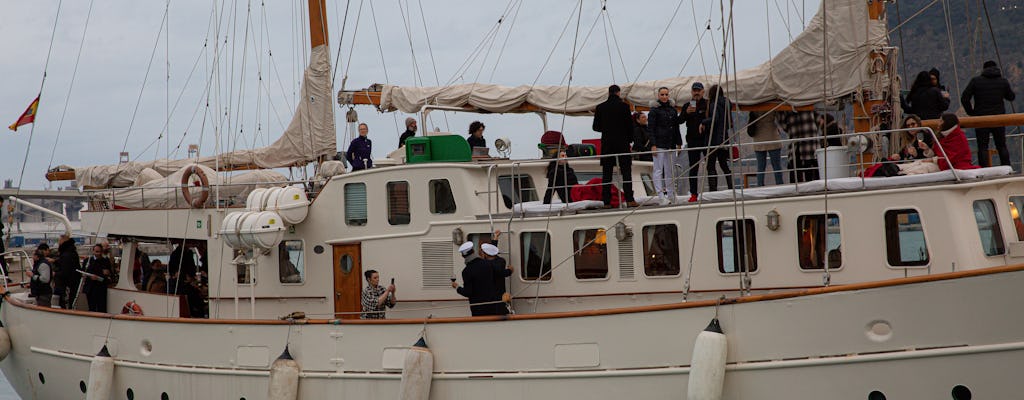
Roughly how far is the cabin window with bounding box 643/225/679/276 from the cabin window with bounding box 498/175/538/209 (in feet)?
6.01

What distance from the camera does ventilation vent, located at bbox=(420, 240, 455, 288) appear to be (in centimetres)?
1301

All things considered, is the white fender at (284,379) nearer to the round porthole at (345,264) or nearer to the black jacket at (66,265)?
the round porthole at (345,264)

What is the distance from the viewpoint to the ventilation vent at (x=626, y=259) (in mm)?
11953

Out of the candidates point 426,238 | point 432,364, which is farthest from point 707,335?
point 426,238

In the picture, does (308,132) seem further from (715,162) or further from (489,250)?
(715,162)

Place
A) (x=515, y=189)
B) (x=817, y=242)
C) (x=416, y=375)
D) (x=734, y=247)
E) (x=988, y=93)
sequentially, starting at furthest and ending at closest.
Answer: (x=515, y=189) < (x=988, y=93) < (x=416, y=375) < (x=734, y=247) < (x=817, y=242)

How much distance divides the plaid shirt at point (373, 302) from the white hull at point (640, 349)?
473 mm

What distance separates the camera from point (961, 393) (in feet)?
31.0

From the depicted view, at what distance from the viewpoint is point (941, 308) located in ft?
31.2

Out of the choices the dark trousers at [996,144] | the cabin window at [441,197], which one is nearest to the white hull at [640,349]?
the cabin window at [441,197]

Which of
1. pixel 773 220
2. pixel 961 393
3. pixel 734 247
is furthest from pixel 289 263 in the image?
pixel 961 393

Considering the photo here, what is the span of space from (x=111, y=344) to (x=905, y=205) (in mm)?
11068

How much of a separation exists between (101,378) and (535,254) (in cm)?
682

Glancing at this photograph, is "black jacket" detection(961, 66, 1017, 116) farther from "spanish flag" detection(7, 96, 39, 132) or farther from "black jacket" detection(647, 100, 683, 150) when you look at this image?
"spanish flag" detection(7, 96, 39, 132)
